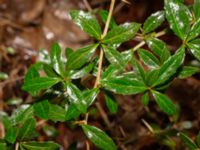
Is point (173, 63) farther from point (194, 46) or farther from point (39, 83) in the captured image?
point (39, 83)

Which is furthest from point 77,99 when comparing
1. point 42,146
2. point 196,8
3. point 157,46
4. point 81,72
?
point 196,8

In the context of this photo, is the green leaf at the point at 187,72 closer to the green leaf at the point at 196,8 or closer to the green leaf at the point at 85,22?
the green leaf at the point at 196,8

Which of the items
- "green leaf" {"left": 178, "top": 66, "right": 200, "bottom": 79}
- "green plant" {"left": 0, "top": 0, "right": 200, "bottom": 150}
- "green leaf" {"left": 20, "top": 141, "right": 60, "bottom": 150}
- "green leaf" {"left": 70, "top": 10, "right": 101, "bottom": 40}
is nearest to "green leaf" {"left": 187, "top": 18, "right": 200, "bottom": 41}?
"green plant" {"left": 0, "top": 0, "right": 200, "bottom": 150}

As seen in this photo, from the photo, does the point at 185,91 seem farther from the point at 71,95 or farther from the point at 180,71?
the point at 71,95

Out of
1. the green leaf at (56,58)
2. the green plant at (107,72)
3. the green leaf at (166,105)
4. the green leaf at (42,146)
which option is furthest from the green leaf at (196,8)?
the green leaf at (42,146)

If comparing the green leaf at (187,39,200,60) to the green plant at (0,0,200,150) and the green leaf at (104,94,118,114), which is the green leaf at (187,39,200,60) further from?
the green leaf at (104,94,118,114)

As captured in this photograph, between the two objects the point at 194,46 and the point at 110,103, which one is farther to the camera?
the point at 110,103

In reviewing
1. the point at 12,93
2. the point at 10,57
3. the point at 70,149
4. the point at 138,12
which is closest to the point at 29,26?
Answer: the point at 10,57
